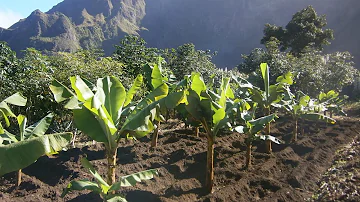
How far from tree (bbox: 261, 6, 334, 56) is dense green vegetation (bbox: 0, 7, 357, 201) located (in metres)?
10.1

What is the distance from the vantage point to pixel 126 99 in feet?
14.4

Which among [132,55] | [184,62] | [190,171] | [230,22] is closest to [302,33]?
[184,62]

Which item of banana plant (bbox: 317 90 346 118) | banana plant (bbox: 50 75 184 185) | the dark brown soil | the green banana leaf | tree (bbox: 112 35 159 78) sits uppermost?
tree (bbox: 112 35 159 78)

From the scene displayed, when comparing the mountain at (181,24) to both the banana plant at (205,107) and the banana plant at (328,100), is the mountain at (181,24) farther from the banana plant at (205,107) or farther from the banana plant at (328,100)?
the banana plant at (205,107)

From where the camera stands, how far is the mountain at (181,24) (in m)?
57.2

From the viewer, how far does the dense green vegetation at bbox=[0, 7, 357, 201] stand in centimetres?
345

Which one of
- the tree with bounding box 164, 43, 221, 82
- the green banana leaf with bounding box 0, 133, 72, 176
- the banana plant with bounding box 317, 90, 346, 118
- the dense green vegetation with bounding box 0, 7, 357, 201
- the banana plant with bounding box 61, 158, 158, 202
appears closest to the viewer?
the green banana leaf with bounding box 0, 133, 72, 176

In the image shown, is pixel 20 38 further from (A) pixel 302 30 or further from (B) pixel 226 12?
(A) pixel 302 30

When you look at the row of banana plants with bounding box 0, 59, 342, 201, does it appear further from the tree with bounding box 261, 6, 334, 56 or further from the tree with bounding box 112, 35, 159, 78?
the tree with bounding box 261, 6, 334, 56

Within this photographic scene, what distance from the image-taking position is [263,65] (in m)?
6.64

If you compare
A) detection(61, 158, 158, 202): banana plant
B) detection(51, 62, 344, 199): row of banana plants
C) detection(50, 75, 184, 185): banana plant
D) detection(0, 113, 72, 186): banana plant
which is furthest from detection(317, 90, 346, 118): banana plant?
detection(0, 113, 72, 186): banana plant

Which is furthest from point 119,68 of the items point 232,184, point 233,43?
point 233,43

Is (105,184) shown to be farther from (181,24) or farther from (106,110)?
(181,24)

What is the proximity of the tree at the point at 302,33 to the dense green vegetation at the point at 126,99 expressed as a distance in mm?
10082
